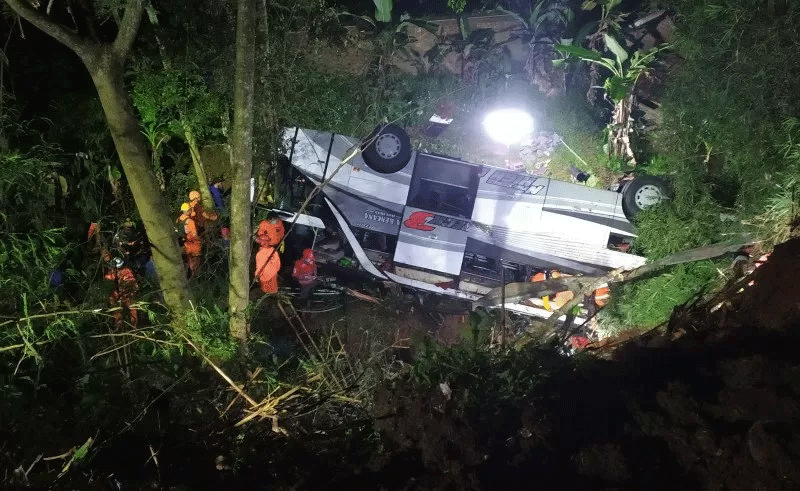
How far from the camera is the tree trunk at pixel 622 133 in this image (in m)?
10.7

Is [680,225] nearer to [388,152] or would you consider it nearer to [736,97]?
[736,97]

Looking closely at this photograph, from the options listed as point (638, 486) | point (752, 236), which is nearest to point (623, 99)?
point (752, 236)

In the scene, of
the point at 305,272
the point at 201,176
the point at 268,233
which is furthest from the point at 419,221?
the point at 201,176

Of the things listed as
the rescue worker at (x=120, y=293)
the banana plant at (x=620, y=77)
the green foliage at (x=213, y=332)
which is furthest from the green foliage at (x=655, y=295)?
the rescue worker at (x=120, y=293)

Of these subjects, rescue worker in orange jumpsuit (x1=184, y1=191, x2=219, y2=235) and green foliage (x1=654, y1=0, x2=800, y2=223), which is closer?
green foliage (x1=654, y1=0, x2=800, y2=223)

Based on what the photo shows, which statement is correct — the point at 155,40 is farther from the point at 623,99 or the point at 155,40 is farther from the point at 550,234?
the point at 623,99

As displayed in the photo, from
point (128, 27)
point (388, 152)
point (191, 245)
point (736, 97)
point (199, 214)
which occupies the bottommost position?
point (191, 245)

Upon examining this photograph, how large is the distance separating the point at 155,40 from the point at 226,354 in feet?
19.0

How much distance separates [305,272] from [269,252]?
119 centimetres

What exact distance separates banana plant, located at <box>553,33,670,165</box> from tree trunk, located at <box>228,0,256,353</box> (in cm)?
694

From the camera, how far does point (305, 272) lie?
964 cm

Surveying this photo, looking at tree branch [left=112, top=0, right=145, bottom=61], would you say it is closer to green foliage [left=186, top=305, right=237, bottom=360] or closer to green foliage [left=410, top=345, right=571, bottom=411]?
green foliage [left=186, top=305, right=237, bottom=360]

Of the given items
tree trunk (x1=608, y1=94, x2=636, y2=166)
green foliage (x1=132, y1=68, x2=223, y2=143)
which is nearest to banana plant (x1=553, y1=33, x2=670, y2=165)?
tree trunk (x1=608, y1=94, x2=636, y2=166)

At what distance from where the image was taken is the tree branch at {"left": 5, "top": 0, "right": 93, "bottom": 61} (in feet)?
15.5
